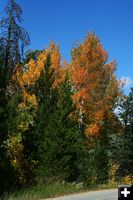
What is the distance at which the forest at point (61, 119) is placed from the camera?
29047 mm

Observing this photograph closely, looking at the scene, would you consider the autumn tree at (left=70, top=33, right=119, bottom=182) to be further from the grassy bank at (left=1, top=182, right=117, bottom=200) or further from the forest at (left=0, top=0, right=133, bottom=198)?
the grassy bank at (left=1, top=182, right=117, bottom=200)

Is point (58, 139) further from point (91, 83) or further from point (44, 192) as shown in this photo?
point (91, 83)

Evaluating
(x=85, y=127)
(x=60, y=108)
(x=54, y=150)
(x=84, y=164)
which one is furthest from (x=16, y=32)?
(x=85, y=127)

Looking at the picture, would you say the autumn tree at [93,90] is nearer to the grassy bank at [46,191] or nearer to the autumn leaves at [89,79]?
the autumn leaves at [89,79]

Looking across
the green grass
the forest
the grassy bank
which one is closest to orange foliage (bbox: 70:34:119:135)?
the forest

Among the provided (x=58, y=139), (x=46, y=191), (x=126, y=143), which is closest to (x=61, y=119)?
(x=58, y=139)

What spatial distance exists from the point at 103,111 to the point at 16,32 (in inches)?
606

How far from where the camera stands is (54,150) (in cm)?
3077

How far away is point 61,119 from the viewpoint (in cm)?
3120

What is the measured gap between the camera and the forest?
95.3 ft

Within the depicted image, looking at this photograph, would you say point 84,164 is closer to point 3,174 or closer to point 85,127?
point 85,127

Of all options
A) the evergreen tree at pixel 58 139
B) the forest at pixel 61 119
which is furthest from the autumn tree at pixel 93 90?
the evergreen tree at pixel 58 139

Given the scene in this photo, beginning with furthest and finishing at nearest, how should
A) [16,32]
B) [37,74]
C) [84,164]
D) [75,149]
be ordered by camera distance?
[37,74]
[84,164]
[75,149]
[16,32]

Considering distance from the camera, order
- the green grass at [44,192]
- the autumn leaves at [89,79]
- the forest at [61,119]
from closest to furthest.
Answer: the green grass at [44,192]
the forest at [61,119]
the autumn leaves at [89,79]
